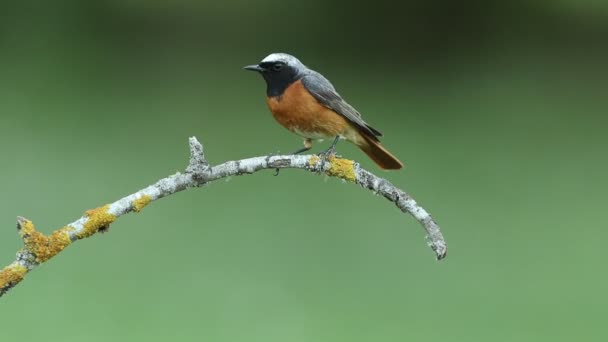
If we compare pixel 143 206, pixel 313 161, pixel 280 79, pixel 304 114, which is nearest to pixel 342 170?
pixel 313 161

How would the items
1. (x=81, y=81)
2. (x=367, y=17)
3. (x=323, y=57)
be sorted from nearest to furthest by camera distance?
(x=81, y=81) < (x=323, y=57) < (x=367, y=17)

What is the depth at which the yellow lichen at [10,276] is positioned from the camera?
159cm

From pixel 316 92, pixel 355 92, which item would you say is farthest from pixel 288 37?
pixel 316 92

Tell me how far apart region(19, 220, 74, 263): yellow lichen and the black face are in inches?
42.2

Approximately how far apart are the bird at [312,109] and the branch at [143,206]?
0.67 m

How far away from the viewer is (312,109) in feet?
8.64

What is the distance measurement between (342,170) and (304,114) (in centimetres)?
59

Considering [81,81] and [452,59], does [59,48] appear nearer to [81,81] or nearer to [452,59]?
[81,81]

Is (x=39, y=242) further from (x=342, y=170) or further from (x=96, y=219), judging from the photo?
(x=342, y=170)

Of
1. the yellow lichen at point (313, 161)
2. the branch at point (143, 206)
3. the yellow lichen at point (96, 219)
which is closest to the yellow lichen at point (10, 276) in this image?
the branch at point (143, 206)

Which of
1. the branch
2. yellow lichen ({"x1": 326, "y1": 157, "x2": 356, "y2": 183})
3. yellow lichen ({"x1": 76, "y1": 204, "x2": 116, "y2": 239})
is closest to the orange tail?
yellow lichen ({"x1": 326, "y1": 157, "x2": 356, "y2": 183})

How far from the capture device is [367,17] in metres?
9.90

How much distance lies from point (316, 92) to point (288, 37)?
21.9ft

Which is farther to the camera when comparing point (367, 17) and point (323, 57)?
point (367, 17)
